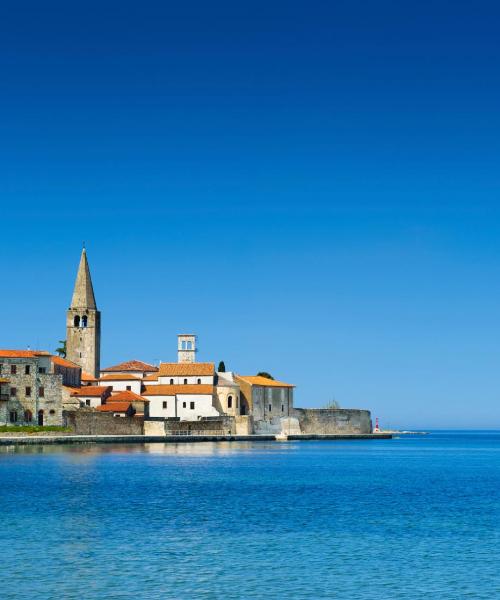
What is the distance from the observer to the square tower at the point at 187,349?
10300 cm

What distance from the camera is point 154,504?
3884 centimetres

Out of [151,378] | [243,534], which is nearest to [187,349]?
[151,378]

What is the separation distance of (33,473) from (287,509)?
67.4ft

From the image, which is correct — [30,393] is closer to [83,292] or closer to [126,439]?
[126,439]

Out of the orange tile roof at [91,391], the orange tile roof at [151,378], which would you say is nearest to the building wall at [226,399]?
the orange tile roof at [151,378]

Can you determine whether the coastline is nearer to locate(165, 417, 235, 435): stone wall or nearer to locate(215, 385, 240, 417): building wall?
locate(165, 417, 235, 435): stone wall

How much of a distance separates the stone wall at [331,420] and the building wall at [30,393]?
30583 millimetres

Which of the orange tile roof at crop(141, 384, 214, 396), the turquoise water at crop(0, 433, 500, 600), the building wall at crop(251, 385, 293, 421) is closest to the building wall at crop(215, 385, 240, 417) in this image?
the orange tile roof at crop(141, 384, 214, 396)

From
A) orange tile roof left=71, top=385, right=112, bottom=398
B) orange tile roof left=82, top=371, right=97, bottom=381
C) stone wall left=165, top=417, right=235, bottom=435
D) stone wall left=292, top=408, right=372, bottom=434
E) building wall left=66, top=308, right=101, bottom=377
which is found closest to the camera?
stone wall left=165, top=417, right=235, bottom=435

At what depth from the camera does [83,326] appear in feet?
354

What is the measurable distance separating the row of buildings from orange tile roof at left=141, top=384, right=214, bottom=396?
0.10 metres

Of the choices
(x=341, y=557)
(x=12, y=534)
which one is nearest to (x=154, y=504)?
(x=12, y=534)

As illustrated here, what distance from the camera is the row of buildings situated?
84812 mm

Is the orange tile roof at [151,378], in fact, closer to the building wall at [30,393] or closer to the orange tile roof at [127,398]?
the orange tile roof at [127,398]
